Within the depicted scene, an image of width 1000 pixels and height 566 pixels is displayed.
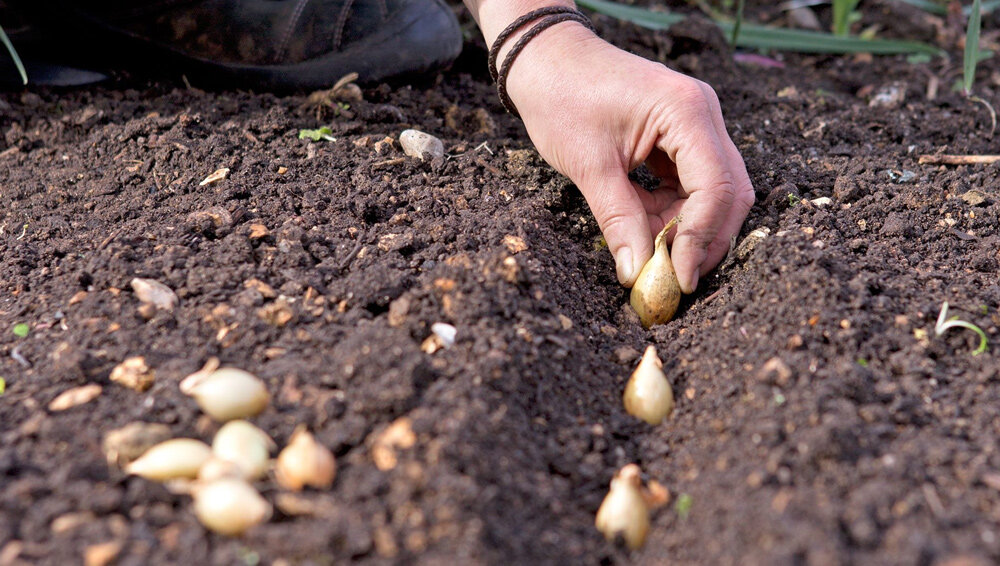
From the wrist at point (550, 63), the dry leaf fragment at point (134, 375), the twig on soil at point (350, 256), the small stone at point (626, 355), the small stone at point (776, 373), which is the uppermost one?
the wrist at point (550, 63)

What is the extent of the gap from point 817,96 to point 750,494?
1.73 meters

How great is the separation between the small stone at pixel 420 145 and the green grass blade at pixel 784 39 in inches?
45.7

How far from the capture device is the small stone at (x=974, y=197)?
1553mm

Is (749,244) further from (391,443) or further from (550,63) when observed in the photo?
(391,443)

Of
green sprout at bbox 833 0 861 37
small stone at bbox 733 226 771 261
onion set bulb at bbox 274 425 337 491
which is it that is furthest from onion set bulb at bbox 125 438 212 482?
green sprout at bbox 833 0 861 37

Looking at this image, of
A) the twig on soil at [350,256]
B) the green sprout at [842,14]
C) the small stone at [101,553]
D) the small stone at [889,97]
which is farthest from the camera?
the green sprout at [842,14]

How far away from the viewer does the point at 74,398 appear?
101 centimetres

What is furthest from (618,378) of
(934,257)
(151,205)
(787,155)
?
(151,205)

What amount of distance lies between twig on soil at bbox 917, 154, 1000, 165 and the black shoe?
1.36 m

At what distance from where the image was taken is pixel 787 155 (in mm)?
1785

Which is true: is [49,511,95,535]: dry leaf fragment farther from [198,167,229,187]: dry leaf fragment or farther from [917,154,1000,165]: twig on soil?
[917,154,1000,165]: twig on soil

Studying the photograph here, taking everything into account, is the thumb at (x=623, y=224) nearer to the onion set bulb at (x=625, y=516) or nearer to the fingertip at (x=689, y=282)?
the fingertip at (x=689, y=282)

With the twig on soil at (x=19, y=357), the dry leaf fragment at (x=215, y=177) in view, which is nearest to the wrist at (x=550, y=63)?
the dry leaf fragment at (x=215, y=177)

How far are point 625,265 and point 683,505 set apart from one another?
1.78 ft
